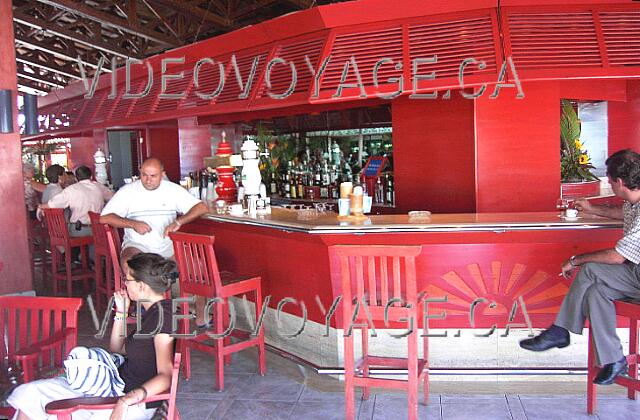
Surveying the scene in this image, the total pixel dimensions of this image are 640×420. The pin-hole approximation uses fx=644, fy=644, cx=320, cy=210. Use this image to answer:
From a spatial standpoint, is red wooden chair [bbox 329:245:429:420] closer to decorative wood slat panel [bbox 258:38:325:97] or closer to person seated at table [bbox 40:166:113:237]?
decorative wood slat panel [bbox 258:38:325:97]

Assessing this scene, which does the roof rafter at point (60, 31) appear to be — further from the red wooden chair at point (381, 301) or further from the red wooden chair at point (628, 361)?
the red wooden chair at point (628, 361)

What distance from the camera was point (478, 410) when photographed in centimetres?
380

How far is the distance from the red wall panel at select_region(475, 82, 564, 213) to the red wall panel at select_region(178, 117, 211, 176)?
426cm

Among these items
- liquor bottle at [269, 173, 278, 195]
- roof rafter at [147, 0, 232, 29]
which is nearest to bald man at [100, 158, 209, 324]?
liquor bottle at [269, 173, 278, 195]

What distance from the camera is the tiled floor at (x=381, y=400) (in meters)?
3.76

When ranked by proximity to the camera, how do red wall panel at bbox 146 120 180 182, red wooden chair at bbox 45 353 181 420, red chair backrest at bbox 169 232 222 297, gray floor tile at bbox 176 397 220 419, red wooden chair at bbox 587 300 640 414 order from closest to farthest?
red wooden chair at bbox 45 353 181 420
red wooden chair at bbox 587 300 640 414
gray floor tile at bbox 176 397 220 419
red chair backrest at bbox 169 232 222 297
red wall panel at bbox 146 120 180 182

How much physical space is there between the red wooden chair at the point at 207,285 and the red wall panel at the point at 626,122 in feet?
14.1

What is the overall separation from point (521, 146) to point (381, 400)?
2.25 m

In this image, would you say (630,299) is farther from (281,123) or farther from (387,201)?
(281,123)

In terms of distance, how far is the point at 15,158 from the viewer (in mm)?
4715

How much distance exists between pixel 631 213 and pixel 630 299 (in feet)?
1.53

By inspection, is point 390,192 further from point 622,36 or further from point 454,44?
point 622,36

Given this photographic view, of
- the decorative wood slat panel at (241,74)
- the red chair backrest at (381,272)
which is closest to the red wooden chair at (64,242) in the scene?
the decorative wood slat panel at (241,74)

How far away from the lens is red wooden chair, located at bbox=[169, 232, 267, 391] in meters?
4.21
